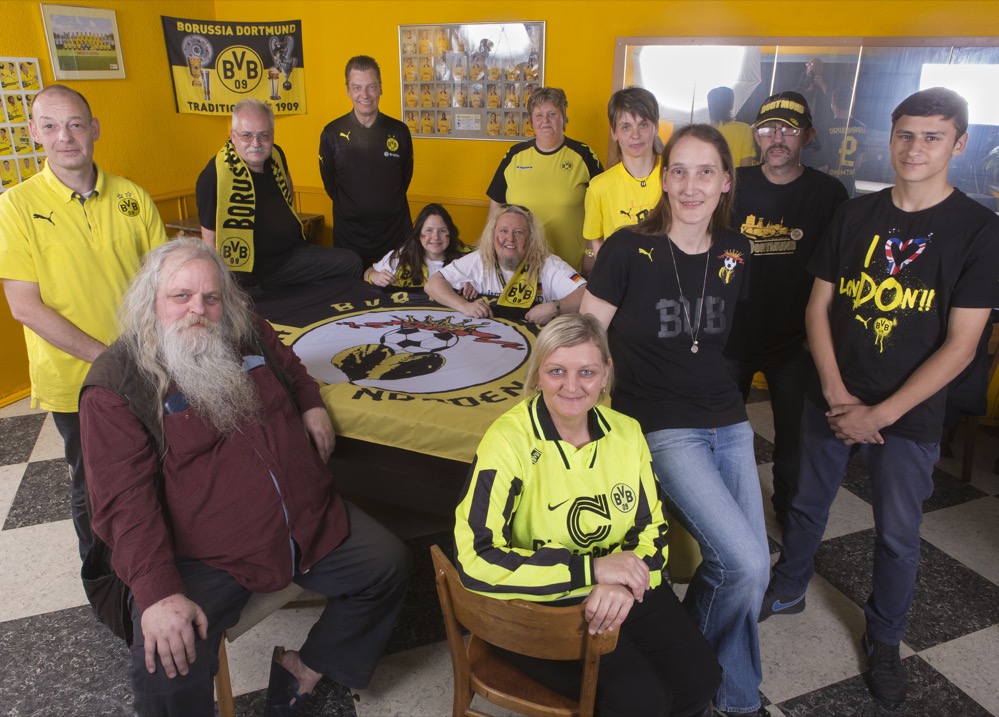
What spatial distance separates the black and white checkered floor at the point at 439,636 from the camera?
1.97m

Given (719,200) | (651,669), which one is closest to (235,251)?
(719,200)

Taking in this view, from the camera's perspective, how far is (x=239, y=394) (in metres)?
1.80

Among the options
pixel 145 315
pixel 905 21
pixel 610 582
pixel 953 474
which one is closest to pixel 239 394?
pixel 145 315

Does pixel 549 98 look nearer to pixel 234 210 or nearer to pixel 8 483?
pixel 234 210

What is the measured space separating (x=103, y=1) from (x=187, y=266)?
3.46m

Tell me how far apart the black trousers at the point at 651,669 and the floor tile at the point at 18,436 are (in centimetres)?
283

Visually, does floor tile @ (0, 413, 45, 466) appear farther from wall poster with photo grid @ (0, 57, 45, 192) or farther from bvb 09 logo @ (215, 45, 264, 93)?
bvb 09 logo @ (215, 45, 264, 93)

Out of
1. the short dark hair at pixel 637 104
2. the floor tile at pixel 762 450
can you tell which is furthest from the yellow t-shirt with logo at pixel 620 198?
the floor tile at pixel 762 450

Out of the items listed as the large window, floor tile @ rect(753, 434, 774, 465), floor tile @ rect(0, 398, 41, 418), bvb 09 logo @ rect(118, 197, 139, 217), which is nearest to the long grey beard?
bvb 09 logo @ rect(118, 197, 139, 217)

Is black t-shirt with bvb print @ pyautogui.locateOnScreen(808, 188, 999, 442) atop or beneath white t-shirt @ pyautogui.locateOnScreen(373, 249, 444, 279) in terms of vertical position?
atop

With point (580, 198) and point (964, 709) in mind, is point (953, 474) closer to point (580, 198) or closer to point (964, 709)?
point (964, 709)

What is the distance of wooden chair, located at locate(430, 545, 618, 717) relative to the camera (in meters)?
1.29

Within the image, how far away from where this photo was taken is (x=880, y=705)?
1.96 meters

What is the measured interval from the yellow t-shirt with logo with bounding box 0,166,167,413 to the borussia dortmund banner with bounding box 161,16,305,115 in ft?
9.57
